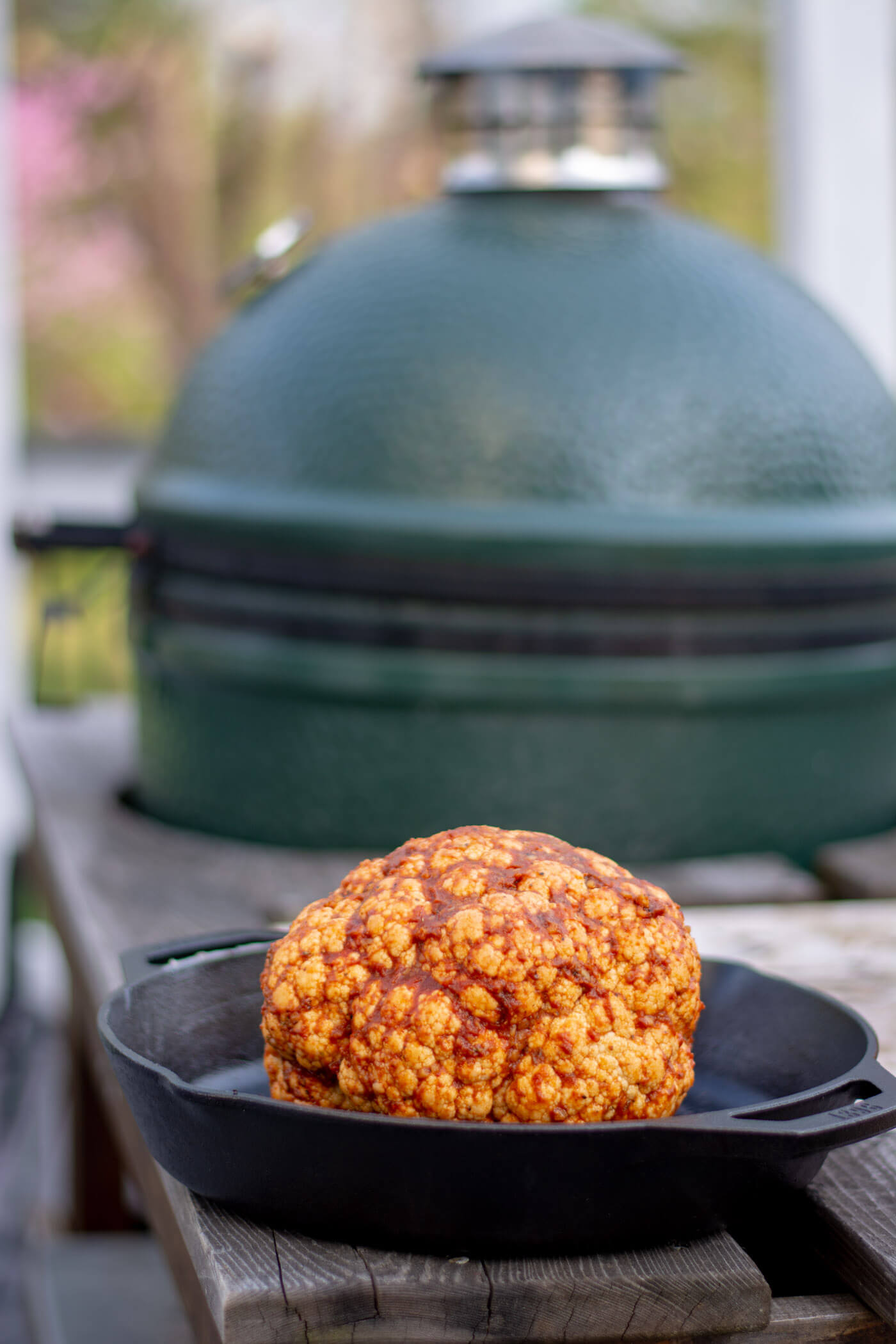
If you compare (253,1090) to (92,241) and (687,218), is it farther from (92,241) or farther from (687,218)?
(92,241)

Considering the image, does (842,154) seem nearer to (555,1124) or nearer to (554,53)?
(554,53)

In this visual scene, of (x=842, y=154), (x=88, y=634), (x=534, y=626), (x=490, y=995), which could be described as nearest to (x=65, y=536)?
(x=534, y=626)

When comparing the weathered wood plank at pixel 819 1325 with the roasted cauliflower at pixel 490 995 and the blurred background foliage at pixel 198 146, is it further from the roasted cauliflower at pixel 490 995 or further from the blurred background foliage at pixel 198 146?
the blurred background foliage at pixel 198 146

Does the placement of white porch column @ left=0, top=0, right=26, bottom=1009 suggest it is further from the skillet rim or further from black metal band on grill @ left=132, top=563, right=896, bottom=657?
the skillet rim

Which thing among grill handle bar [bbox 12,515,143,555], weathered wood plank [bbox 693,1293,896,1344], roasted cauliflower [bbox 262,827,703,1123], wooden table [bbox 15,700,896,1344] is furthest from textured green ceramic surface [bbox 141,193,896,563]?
weathered wood plank [bbox 693,1293,896,1344]

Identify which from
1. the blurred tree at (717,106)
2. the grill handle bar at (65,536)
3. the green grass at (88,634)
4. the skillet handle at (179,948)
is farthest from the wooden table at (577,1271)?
the blurred tree at (717,106)

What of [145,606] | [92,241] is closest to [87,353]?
[92,241]
